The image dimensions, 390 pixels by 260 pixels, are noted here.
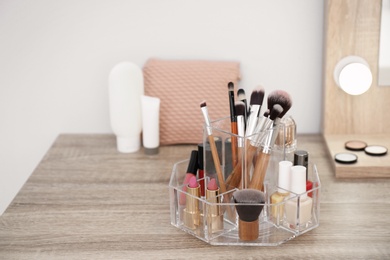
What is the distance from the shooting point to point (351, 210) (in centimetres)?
109

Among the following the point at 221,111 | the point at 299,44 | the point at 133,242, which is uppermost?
the point at 299,44

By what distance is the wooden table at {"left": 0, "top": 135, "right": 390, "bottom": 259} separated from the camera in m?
0.97

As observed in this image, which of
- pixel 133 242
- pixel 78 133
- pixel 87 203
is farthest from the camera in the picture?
pixel 78 133

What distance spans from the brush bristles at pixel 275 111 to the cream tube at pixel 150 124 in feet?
1.12

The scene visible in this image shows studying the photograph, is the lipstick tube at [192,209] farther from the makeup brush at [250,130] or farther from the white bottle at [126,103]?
the white bottle at [126,103]

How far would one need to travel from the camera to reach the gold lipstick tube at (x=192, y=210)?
1033mm

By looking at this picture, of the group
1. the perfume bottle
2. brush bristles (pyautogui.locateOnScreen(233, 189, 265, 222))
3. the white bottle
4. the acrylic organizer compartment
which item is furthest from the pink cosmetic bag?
brush bristles (pyautogui.locateOnScreen(233, 189, 265, 222))

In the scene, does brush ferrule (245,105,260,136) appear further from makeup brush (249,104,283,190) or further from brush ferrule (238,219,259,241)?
brush ferrule (238,219,259,241)

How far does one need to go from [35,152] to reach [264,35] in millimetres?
580

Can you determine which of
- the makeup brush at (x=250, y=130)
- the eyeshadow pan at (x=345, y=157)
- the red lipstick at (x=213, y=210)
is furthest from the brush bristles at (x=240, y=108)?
the eyeshadow pan at (x=345, y=157)

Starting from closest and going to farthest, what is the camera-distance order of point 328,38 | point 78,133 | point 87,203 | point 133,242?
point 133,242 → point 87,203 → point 328,38 → point 78,133

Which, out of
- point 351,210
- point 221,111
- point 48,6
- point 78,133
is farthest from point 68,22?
point 351,210

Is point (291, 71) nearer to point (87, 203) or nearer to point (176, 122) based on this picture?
point (176, 122)

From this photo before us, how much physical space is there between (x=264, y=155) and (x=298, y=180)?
0.07 metres
